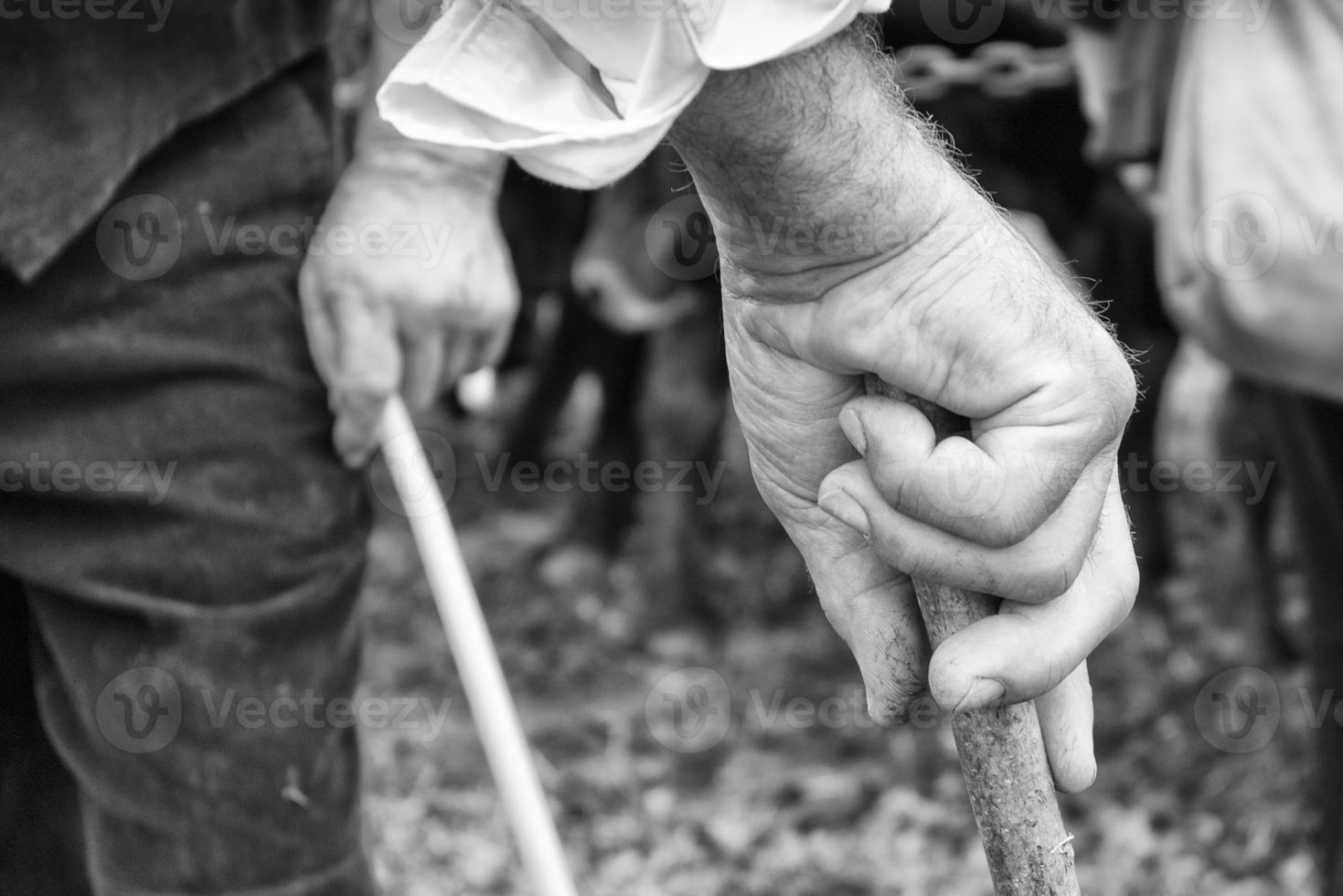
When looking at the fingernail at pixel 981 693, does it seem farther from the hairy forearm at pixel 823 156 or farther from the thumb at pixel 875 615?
the hairy forearm at pixel 823 156

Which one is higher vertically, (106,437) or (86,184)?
(86,184)

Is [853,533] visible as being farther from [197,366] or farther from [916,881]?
[916,881]

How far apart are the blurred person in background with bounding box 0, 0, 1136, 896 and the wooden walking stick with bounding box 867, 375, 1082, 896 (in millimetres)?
33

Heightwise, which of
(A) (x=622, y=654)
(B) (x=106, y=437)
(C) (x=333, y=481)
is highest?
(B) (x=106, y=437)

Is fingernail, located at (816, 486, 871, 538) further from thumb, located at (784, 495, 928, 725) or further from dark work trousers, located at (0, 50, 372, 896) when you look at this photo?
dark work trousers, located at (0, 50, 372, 896)

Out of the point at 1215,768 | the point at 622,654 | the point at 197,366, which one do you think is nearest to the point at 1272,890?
the point at 1215,768

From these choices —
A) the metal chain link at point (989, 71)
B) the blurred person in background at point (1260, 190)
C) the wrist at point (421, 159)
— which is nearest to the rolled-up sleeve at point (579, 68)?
the wrist at point (421, 159)

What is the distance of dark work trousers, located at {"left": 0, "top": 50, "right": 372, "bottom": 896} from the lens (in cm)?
140

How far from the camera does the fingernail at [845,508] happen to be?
1005mm

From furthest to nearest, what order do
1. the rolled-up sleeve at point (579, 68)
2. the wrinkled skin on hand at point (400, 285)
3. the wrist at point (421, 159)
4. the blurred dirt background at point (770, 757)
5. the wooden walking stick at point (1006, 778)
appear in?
the blurred dirt background at point (770, 757), the wrist at point (421, 159), the wrinkled skin on hand at point (400, 285), the wooden walking stick at point (1006, 778), the rolled-up sleeve at point (579, 68)

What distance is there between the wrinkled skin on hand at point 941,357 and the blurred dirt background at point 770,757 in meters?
2.15

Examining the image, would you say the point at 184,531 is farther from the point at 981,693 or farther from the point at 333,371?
the point at 981,693

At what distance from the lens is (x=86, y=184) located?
1.37 metres

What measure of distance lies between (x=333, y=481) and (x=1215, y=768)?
257 centimetres
